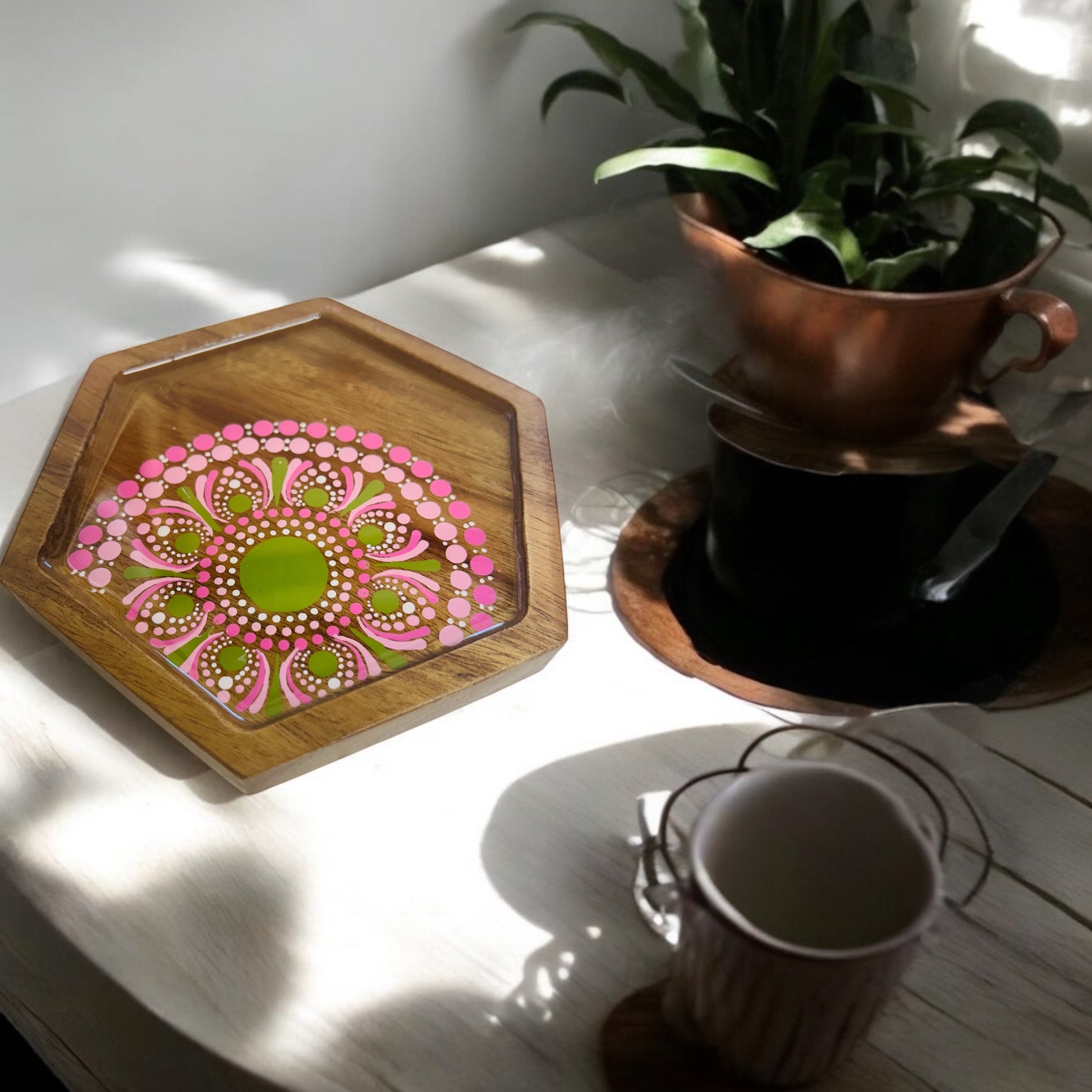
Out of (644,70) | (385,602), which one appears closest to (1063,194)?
(644,70)

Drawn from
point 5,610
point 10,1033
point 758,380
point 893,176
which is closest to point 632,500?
point 758,380

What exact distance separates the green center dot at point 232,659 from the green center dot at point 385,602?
7 centimetres

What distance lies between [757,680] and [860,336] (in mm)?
187

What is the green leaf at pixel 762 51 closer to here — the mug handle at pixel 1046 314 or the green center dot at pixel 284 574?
the mug handle at pixel 1046 314

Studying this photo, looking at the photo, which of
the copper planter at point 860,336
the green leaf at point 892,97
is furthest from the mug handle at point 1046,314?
the green leaf at point 892,97

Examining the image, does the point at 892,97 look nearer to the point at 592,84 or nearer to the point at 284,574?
the point at 592,84

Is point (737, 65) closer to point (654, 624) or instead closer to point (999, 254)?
point (999, 254)

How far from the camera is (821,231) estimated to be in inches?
24.1

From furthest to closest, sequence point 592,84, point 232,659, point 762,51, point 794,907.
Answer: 1. point 592,84
2. point 762,51
3. point 232,659
4. point 794,907

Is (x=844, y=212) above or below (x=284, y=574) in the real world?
above

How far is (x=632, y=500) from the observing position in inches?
29.7

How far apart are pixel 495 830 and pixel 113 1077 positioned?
0.22 m

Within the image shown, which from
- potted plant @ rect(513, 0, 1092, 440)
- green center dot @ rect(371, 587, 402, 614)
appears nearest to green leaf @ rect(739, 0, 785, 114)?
potted plant @ rect(513, 0, 1092, 440)

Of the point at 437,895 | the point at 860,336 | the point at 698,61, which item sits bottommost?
the point at 437,895
